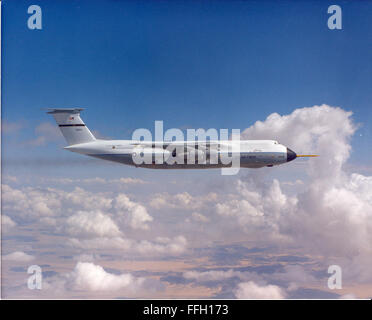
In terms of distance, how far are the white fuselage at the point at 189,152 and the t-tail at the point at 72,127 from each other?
1.37 ft

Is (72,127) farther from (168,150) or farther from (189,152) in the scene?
(189,152)

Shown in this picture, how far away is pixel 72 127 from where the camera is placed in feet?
86.8

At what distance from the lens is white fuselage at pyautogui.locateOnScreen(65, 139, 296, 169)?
25047mm

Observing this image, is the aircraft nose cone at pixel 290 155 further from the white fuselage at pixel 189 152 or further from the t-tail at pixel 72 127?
the t-tail at pixel 72 127

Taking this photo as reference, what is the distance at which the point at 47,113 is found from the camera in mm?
26234

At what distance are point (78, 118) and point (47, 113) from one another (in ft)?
6.60

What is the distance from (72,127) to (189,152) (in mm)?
8094

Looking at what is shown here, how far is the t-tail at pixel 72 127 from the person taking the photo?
26.4m

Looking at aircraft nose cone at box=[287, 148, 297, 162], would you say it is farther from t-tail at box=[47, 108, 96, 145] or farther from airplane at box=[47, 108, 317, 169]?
t-tail at box=[47, 108, 96, 145]

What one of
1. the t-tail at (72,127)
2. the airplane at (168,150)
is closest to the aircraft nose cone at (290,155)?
the airplane at (168,150)

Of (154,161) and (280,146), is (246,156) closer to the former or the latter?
(280,146)

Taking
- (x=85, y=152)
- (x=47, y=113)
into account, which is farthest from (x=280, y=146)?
(x=47, y=113)

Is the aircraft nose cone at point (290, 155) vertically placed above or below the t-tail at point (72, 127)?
below

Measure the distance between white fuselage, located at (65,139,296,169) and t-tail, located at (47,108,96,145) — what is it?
0.42 m
